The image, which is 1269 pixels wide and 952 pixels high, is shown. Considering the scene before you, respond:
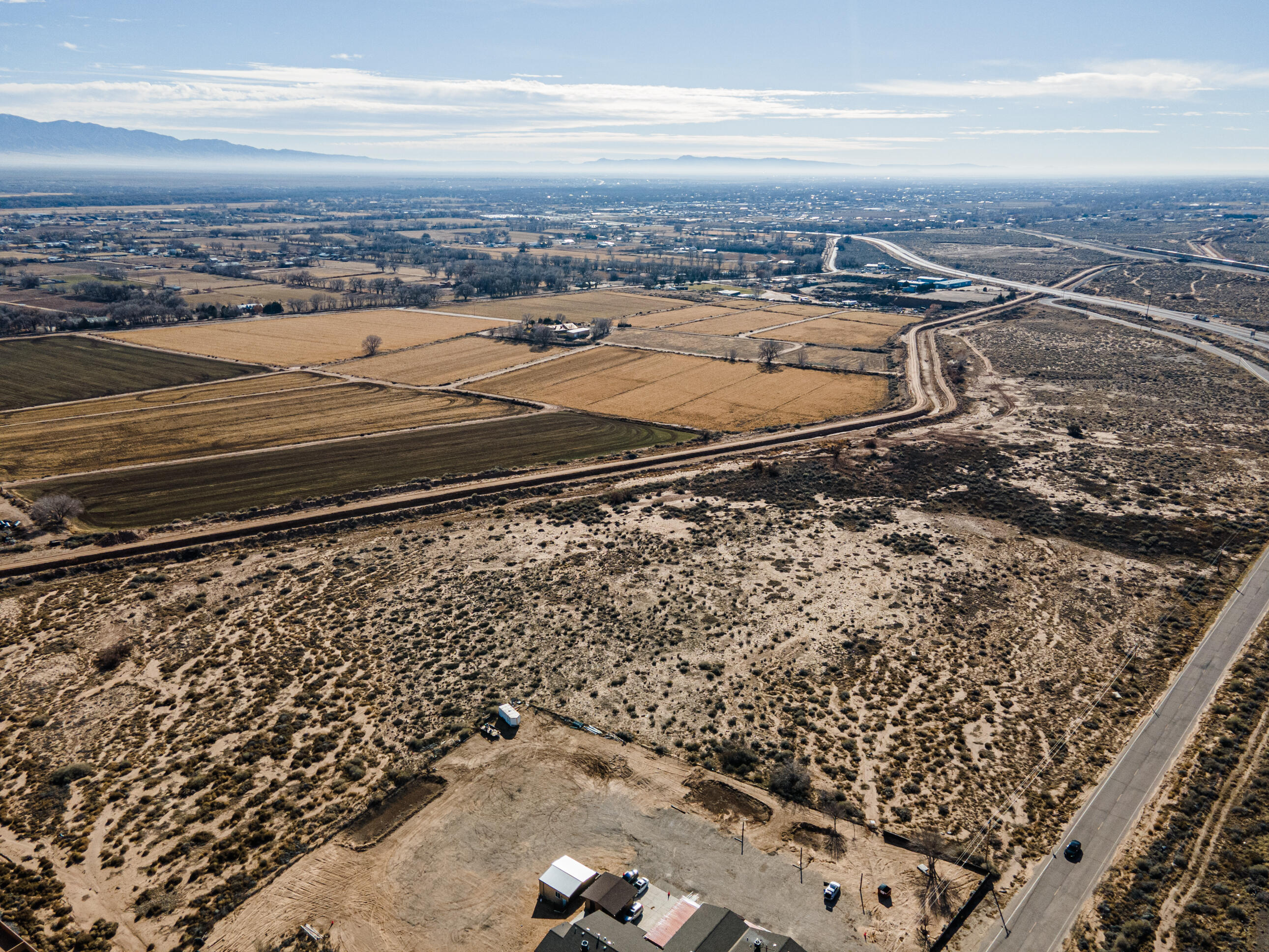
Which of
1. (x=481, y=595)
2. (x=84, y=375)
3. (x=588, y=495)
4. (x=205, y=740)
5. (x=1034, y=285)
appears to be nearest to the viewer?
(x=205, y=740)

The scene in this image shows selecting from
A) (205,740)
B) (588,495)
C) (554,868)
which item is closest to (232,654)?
(205,740)

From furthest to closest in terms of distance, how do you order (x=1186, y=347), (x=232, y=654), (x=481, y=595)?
(x=1186, y=347), (x=481, y=595), (x=232, y=654)

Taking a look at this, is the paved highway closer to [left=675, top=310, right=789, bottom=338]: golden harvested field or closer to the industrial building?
[left=675, top=310, right=789, bottom=338]: golden harvested field

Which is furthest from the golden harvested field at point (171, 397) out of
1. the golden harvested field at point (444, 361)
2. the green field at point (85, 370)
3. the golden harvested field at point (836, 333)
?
the golden harvested field at point (836, 333)

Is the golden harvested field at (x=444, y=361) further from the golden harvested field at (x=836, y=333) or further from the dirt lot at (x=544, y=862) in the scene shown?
the dirt lot at (x=544, y=862)

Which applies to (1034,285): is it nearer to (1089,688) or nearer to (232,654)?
(1089,688)

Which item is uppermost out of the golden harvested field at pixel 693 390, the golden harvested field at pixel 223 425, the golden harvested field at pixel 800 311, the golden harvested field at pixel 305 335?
the golden harvested field at pixel 800 311
